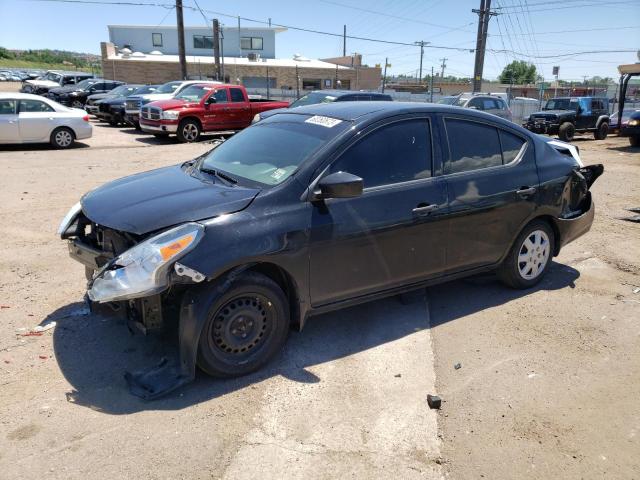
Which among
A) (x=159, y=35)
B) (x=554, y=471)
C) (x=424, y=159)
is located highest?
(x=159, y=35)

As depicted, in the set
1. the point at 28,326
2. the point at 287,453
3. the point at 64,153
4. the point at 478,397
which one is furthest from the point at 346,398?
the point at 64,153

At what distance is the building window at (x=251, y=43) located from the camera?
5269cm

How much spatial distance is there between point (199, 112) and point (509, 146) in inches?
543

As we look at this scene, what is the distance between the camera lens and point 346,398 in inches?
135

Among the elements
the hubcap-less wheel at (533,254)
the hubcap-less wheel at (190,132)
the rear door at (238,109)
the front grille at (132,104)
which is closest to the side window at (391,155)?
the hubcap-less wheel at (533,254)

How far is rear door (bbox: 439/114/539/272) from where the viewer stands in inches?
173

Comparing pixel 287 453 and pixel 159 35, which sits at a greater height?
pixel 159 35

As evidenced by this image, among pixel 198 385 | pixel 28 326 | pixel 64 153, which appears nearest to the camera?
pixel 198 385

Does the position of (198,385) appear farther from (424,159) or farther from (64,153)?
(64,153)

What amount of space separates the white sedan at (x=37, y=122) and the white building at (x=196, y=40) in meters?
38.0

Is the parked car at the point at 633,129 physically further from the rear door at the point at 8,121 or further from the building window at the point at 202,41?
the building window at the point at 202,41

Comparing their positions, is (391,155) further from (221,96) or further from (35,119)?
(221,96)

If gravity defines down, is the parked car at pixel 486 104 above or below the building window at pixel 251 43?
below

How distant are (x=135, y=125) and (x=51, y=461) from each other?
19.1 meters
